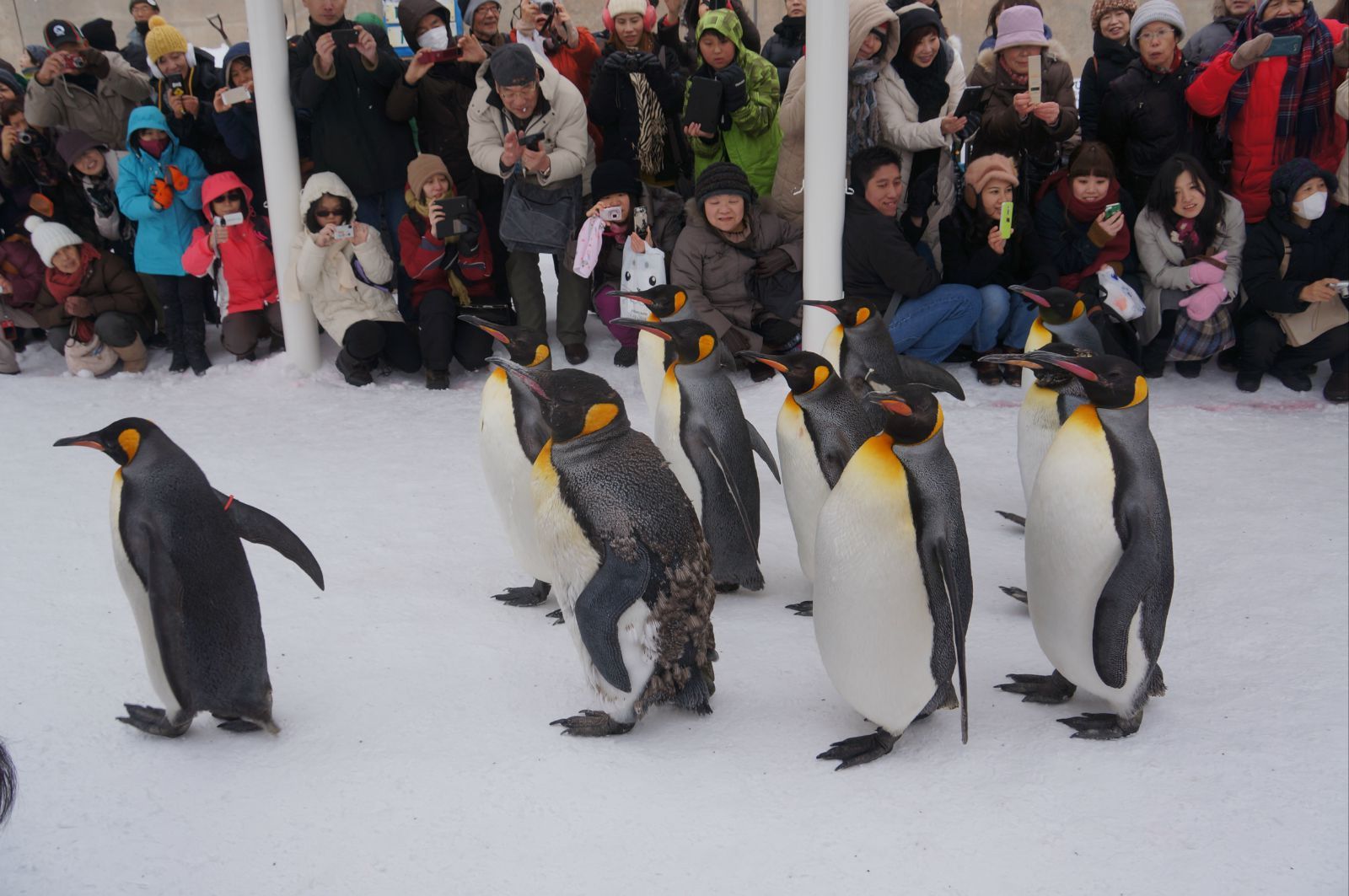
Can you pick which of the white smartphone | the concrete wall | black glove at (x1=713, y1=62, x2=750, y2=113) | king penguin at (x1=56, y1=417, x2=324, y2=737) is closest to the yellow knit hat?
the white smartphone

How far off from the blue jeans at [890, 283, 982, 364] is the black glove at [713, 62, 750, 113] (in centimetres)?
104

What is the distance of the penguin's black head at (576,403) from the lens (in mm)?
1992

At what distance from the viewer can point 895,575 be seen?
6.46 feet

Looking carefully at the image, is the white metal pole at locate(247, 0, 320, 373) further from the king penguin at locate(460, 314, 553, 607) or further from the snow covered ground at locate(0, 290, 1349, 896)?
the king penguin at locate(460, 314, 553, 607)

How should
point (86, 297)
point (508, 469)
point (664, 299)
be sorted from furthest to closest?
1. point (86, 297)
2. point (664, 299)
3. point (508, 469)

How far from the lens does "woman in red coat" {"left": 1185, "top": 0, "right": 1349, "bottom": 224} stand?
4227mm

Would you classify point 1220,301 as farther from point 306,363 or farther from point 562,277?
point 306,363

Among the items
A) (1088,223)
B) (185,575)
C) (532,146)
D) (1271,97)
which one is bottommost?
(185,575)

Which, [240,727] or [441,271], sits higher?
[441,271]

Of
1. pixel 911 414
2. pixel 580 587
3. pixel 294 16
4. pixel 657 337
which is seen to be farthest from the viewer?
pixel 294 16

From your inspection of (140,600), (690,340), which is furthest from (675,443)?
(140,600)

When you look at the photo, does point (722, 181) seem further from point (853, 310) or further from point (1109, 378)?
point (1109, 378)

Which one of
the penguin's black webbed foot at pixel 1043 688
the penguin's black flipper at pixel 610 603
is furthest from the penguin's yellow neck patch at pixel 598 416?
the penguin's black webbed foot at pixel 1043 688

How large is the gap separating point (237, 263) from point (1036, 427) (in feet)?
10.8
